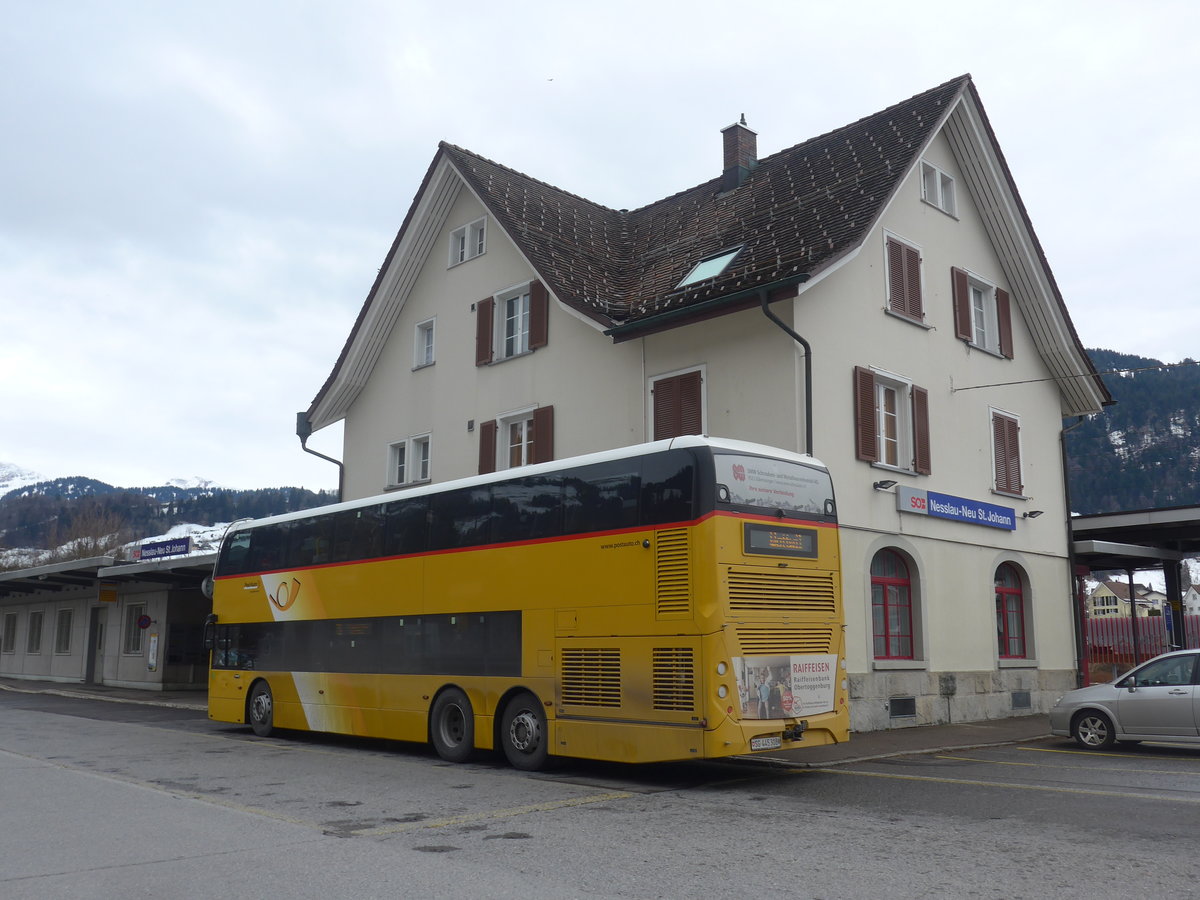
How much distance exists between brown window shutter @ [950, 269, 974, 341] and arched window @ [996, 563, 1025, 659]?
15.8 ft

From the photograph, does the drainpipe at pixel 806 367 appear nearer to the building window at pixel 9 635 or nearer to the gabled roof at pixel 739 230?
the gabled roof at pixel 739 230

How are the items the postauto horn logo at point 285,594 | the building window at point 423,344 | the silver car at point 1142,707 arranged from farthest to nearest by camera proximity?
the building window at point 423,344 < the postauto horn logo at point 285,594 < the silver car at point 1142,707

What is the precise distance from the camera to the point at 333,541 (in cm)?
1714

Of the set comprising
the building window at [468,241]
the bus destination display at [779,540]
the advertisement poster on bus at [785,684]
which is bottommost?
the advertisement poster on bus at [785,684]

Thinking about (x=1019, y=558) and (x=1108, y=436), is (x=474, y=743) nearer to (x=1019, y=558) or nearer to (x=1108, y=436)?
(x=1019, y=558)

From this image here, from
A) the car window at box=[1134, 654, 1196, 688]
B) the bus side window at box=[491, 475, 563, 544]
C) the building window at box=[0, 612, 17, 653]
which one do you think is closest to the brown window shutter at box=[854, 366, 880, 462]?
the car window at box=[1134, 654, 1196, 688]

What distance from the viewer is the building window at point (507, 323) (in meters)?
23.4

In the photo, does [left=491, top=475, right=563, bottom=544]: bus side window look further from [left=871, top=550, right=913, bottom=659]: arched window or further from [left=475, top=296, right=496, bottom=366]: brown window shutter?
[left=475, top=296, right=496, bottom=366]: brown window shutter

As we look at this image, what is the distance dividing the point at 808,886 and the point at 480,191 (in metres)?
19.6

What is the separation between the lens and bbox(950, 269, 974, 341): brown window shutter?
22188 mm

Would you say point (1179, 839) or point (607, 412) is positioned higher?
point (607, 412)

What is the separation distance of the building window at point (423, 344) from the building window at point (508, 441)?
3487 millimetres

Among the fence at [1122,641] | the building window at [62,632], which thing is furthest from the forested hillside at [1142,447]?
the building window at [62,632]

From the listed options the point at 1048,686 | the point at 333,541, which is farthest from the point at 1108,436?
the point at 333,541
